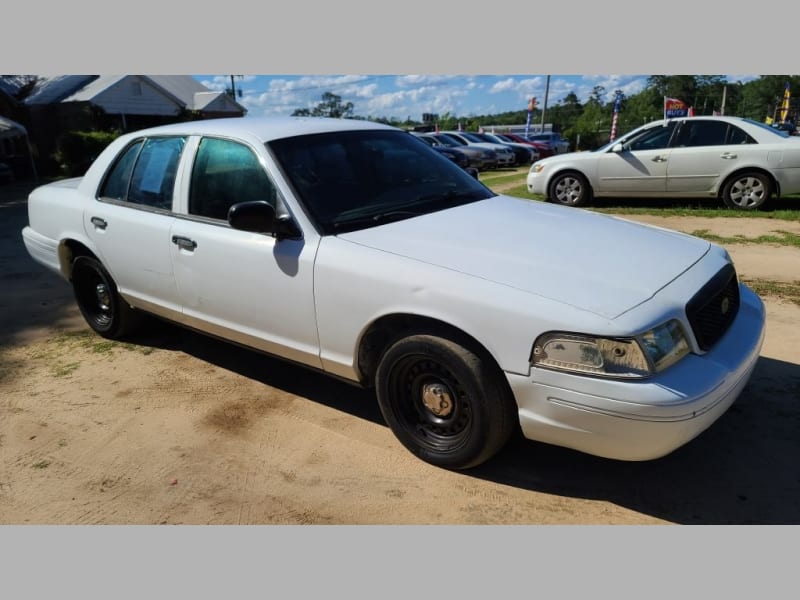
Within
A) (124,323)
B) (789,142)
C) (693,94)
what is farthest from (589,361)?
(693,94)

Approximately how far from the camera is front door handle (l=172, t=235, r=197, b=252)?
3848 mm

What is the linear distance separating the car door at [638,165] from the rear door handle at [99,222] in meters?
8.44

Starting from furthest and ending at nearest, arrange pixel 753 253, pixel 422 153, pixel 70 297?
pixel 753 253
pixel 70 297
pixel 422 153

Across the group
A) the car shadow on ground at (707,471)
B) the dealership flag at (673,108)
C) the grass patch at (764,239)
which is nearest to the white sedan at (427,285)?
the car shadow on ground at (707,471)

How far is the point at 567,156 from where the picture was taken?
11.0 metres

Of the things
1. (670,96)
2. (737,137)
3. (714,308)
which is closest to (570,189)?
(737,137)

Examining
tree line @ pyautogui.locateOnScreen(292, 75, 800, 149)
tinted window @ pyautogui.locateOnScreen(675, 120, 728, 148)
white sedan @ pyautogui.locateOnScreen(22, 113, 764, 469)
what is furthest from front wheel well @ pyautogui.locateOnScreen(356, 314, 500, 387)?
tree line @ pyautogui.locateOnScreen(292, 75, 800, 149)

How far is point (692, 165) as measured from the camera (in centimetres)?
977

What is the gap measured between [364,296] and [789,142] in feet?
29.2

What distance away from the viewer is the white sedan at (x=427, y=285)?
8.43ft

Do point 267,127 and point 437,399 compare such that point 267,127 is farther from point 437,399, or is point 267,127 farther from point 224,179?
point 437,399

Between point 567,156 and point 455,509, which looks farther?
point 567,156

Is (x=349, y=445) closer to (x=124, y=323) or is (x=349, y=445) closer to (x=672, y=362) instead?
(x=672, y=362)

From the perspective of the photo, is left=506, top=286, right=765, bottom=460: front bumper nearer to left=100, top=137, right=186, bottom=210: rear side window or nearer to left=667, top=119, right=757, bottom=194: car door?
left=100, top=137, right=186, bottom=210: rear side window
